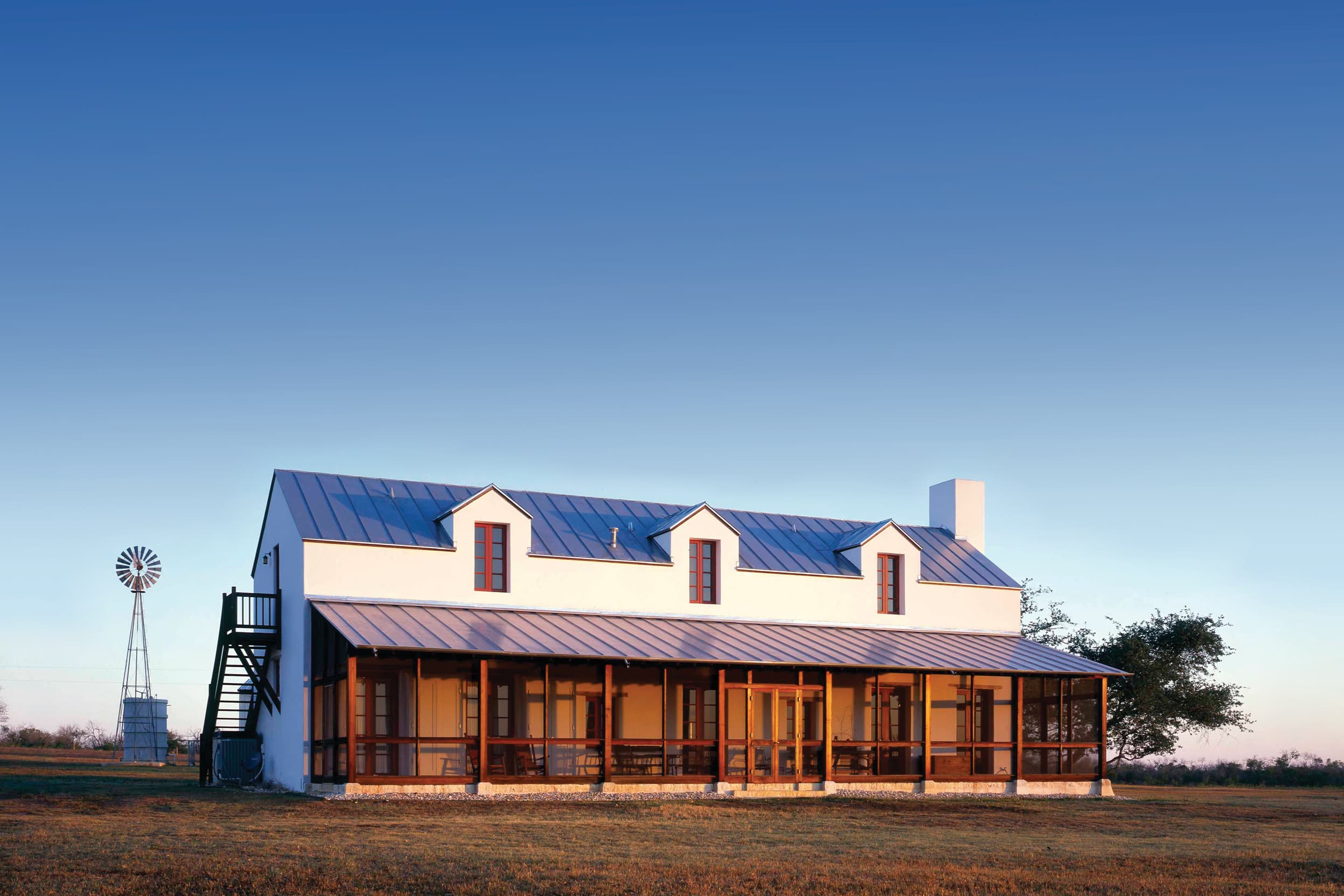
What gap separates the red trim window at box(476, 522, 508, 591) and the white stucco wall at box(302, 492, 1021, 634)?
0.50 ft

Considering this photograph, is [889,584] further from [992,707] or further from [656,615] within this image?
[656,615]

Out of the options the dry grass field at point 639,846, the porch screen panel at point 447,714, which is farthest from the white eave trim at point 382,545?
the dry grass field at point 639,846

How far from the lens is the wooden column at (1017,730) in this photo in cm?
2758

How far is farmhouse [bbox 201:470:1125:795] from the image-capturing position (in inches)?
951

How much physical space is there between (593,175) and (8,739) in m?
43.4

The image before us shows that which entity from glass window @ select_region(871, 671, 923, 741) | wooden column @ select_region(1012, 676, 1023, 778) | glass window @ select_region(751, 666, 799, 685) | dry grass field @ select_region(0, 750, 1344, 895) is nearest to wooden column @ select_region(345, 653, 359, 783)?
dry grass field @ select_region(0, 750, 1344, 895)

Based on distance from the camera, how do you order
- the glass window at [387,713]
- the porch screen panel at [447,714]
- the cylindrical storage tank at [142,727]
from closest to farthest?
the glass window at [387,713] < the porch screen panel at [447,714] < the cylindrical storage tank at [142,727]

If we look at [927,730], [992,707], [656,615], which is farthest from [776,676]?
[992,707]

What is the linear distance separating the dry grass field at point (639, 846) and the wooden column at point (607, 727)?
1956mm

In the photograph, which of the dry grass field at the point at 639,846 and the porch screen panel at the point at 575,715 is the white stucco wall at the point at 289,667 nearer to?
the dry grass field at the point at 639,846

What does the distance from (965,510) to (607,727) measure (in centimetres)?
1408

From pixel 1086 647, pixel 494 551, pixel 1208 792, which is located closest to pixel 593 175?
pixel 494 551

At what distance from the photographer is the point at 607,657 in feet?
77.9

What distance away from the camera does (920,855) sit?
15.1 m
